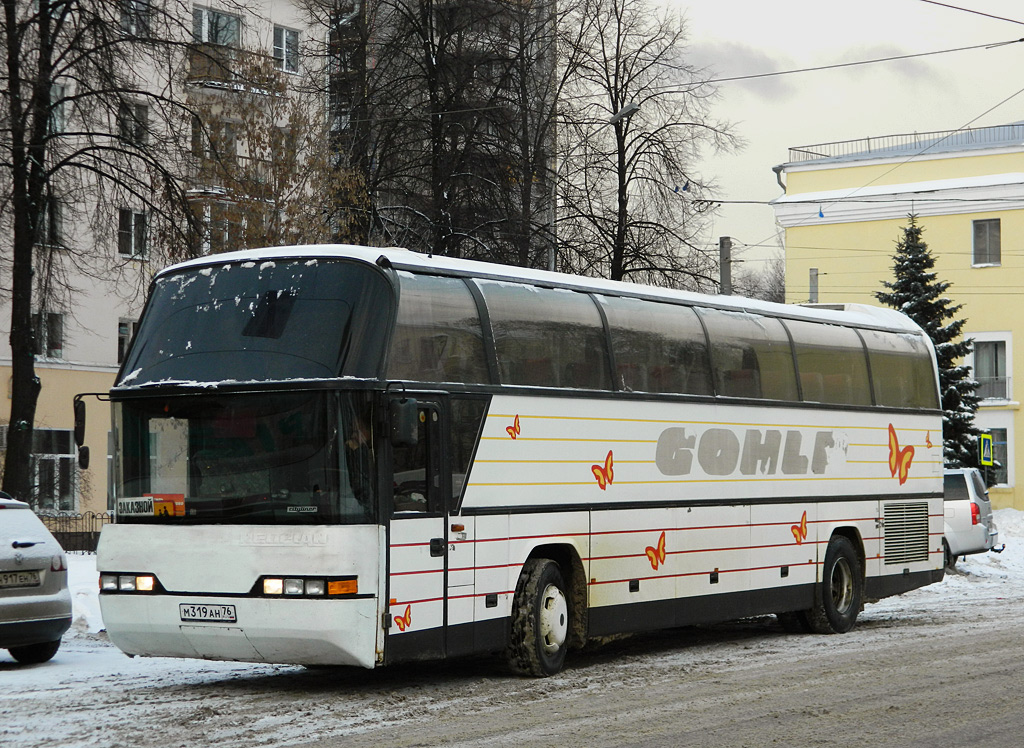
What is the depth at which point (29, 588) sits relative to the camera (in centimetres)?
1320

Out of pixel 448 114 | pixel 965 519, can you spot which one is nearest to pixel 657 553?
pixel 965 519

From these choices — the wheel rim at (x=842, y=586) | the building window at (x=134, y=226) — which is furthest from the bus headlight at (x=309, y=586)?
the building window at (x=134, y=226)

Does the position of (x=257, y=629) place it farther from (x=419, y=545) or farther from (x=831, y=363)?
(x=831, y=363)

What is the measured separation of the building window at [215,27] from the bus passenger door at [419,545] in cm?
1263

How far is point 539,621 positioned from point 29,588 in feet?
14.5

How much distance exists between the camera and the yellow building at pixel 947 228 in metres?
53.4

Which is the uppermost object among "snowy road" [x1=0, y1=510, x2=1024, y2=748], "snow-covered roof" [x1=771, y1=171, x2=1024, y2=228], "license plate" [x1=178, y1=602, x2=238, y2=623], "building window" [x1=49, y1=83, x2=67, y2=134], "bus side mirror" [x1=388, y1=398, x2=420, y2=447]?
"snow-covered roof" [x1=771, y1=171, x2=1024, y2=228]

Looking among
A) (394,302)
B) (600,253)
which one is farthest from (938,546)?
(600,253)

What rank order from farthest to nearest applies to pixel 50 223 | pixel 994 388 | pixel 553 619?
pixel 994 388 → pixel 50 223 → pixel 553 619

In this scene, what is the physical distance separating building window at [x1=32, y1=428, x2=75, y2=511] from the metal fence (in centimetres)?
29

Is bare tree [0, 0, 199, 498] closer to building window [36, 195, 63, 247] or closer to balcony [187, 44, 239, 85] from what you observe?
building window [36, 195, 63, 247]

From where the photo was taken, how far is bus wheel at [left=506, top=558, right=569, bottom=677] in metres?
12.6

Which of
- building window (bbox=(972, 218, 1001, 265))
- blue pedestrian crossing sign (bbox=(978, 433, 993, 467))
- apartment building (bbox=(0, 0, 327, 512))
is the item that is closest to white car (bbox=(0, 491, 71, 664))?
apartment building (bbox=(0, 0, 327, 512))

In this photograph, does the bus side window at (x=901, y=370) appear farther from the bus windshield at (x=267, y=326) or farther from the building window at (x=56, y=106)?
the building window at (x=56, y=106)
